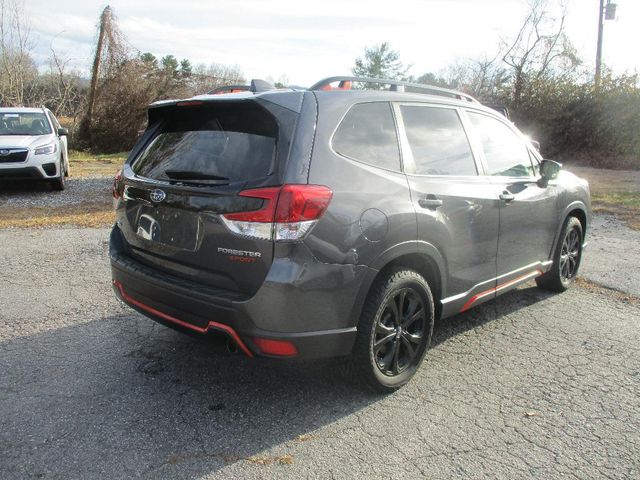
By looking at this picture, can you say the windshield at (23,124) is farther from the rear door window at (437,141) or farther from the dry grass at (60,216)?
the rear door window at (437,141)

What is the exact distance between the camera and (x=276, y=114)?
2.89 m

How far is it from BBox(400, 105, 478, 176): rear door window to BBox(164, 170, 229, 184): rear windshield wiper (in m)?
1.26

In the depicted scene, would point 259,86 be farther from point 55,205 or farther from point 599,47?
point 599,47

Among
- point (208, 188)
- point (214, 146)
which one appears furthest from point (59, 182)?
point (208, 188)

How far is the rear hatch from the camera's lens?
2.77 m

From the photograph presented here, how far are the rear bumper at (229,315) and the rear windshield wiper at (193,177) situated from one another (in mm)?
562

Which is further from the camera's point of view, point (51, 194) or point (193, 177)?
point (51, 194)

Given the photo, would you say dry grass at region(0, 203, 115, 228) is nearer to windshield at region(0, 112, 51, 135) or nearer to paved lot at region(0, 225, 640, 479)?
windshield at region(0, 112, 51, 135)

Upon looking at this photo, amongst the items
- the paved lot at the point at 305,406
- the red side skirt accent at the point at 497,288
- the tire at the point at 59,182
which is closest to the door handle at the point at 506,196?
the red side skirt accent at the point at 497,288

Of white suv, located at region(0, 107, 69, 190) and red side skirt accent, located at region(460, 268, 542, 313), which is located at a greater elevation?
white suv, located at region(0, 107, 69, 190)

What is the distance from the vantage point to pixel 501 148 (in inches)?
172

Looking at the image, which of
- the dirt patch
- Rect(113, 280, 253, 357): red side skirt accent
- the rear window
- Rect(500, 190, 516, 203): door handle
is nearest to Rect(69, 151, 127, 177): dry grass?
the dirt patch

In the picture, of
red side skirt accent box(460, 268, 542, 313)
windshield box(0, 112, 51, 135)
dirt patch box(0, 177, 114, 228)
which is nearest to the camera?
red side skirt accent box(460, 268, 542, 313)

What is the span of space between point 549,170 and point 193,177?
3.07m
